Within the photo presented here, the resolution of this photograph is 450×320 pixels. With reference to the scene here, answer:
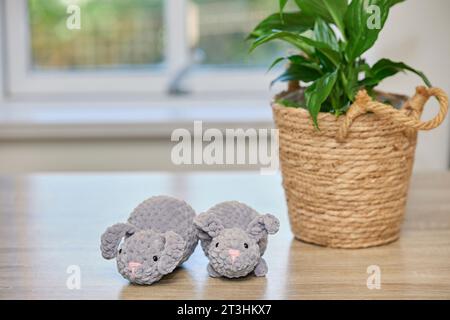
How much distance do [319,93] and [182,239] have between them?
0.27 meters

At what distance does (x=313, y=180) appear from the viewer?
1.07 m

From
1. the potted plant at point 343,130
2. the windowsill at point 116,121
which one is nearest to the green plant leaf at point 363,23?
the potted plant at point 343,130

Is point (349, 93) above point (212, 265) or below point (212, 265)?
above

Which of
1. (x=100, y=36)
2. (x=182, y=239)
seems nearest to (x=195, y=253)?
(x=182, y=239)

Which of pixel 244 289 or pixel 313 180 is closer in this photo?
pixel 244 289

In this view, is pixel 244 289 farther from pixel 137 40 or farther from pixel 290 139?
pixel 137 40

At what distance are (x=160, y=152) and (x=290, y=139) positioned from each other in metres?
1.19

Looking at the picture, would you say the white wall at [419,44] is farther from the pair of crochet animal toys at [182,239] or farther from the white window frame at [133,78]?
the white window frame at [133,78]

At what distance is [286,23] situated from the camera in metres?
1.13

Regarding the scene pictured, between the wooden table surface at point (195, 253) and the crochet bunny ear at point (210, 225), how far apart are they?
69mm

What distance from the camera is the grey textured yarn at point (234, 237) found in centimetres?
92

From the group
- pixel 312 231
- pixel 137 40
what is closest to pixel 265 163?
pixel 137 40

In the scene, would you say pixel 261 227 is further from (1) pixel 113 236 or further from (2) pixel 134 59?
(2) pixel 134 59

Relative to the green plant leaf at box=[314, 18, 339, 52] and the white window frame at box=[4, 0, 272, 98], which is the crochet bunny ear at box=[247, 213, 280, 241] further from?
the white window frame at box=[4, 0, 272, 98]
